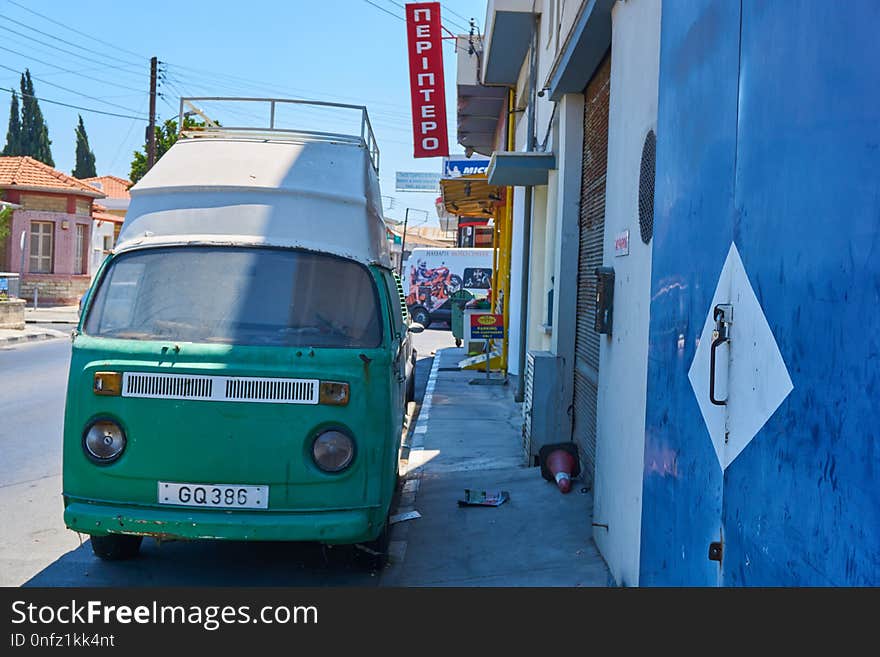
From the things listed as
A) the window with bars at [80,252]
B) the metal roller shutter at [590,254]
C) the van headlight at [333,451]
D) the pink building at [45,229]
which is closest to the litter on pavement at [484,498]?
the metal roller shutter at [590,254]

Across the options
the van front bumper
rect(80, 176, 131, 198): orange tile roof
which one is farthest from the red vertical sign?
rect(80, 176, 131, 198): orange tile roof

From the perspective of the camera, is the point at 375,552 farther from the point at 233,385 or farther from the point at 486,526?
the point at 233,385

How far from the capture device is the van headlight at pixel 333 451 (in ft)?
16.4

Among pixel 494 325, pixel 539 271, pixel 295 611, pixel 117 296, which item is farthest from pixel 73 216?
pixel 295 611

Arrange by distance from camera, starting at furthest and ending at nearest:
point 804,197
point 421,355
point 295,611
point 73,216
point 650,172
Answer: point 73,216 < point 421,355 < point 650,172 < point 295,611 < point 804,197

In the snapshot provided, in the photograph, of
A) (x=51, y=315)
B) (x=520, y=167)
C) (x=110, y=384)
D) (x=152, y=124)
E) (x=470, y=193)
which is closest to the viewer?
(x=110, y=384)

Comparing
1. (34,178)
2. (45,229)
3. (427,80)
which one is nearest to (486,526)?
(427,80)

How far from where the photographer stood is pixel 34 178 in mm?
34656

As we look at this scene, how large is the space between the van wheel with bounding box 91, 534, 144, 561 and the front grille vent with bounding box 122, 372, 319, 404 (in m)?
1.23

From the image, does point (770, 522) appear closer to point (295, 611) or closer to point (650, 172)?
point (295, 611)

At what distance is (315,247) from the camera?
5.62m

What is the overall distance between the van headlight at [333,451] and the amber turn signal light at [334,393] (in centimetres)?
16

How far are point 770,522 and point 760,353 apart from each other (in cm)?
53

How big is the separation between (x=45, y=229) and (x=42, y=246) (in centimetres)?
68
